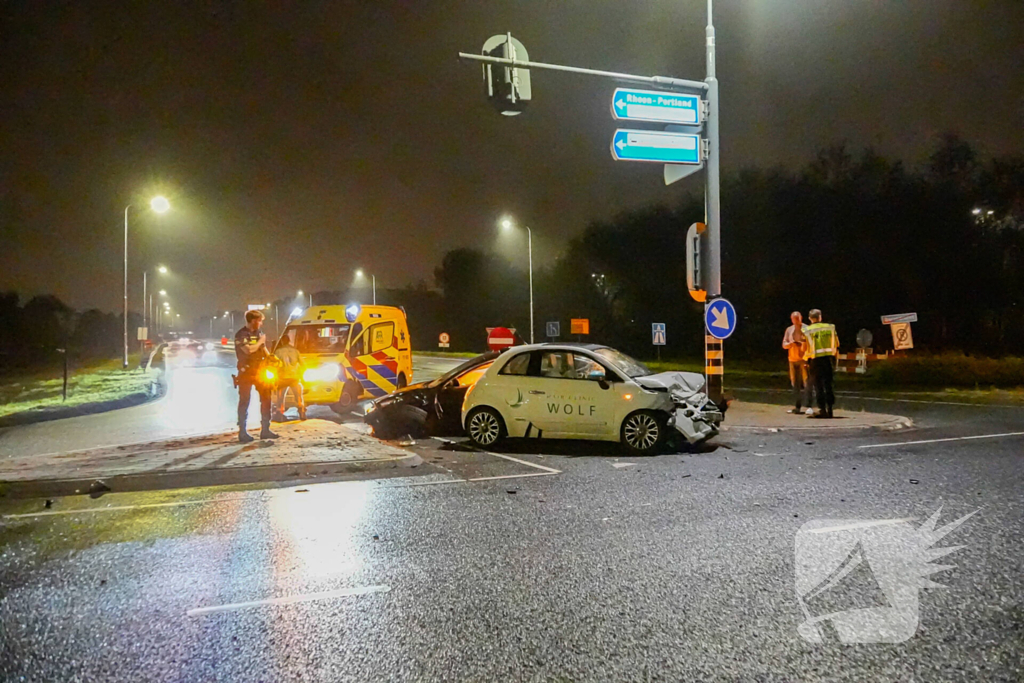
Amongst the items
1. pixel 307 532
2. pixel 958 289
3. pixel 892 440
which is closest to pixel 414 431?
pixel 307 532

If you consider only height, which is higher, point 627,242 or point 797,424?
point 627,242

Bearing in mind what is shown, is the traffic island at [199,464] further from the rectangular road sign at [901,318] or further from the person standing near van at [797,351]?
the rectangular road sign at [901,318]

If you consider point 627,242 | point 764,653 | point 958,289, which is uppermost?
point 627,242

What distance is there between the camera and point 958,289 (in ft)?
148

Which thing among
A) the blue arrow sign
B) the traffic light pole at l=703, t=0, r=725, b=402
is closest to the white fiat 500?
the traffic light pole at l=703, t=0, r=725, b=402

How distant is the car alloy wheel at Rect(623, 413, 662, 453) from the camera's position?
34.3ft

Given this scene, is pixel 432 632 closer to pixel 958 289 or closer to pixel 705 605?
pixel 705 605

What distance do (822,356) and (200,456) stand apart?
1029cm

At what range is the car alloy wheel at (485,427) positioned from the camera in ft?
36.7

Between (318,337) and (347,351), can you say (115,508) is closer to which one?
(347,351)

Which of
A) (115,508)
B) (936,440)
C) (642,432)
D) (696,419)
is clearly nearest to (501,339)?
(696,419)

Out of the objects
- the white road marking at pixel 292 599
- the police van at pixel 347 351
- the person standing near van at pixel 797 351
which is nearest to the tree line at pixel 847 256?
the person standing near van at pixel 797 351

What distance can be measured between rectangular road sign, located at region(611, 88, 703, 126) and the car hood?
513 centimetres

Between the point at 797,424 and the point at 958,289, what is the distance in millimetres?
37946
